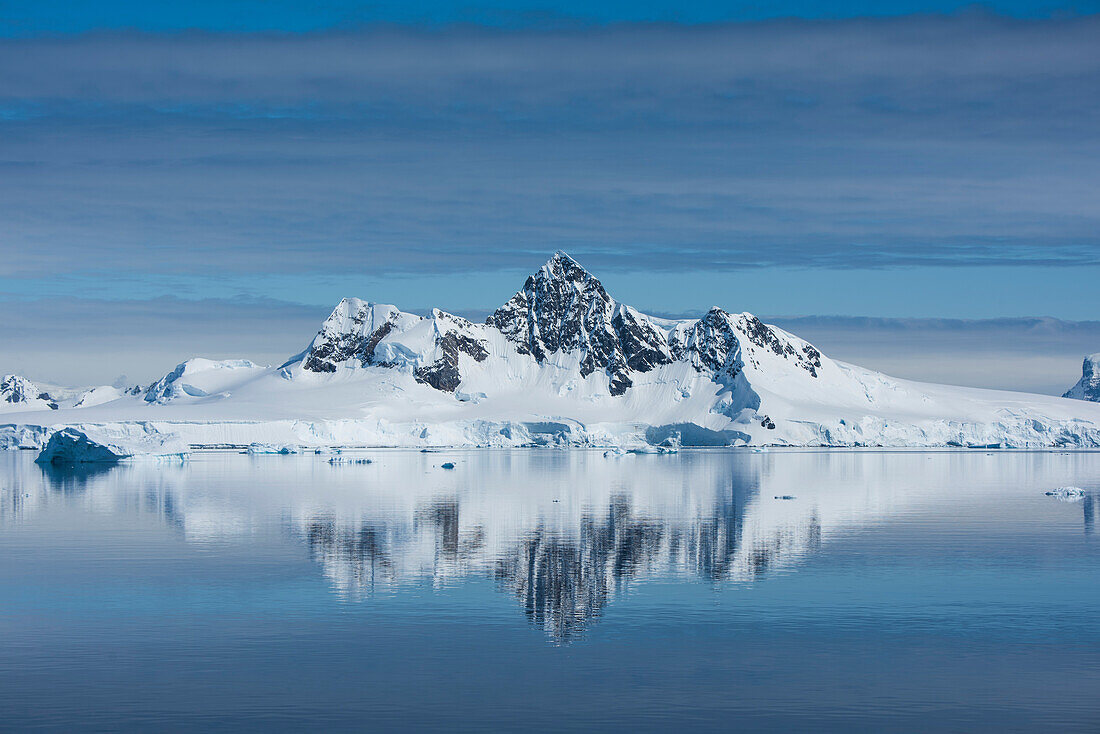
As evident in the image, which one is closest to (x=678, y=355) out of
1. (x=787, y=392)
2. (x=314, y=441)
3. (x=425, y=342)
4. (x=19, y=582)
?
(x=787, y=392)

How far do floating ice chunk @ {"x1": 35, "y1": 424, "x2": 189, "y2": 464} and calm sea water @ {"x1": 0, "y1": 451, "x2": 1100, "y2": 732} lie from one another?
37.2m

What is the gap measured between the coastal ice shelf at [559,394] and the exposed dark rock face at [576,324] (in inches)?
9.2

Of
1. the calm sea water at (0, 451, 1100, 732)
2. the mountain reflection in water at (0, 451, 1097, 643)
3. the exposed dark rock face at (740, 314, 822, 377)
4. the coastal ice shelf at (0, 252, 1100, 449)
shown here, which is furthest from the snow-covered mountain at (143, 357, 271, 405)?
the calm sea water at (0, 451, 1100, 732)

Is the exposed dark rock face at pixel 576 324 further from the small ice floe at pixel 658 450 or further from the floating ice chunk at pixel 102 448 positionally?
the floating ice chunk at pixel 102 448

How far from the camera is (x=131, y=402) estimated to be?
154 metres

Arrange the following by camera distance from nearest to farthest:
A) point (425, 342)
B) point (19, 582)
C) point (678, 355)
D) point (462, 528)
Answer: point (19, 582) → point (462, 528) → point (425, 342) → point (678, 355)

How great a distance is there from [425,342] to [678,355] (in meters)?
37.8

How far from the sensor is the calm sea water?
13.6 meters

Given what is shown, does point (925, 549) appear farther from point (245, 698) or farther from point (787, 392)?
point (787, 392)

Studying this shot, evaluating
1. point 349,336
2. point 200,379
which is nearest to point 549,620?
point 200,379

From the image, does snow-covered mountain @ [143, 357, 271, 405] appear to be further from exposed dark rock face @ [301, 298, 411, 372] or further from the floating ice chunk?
the floating ice chunk

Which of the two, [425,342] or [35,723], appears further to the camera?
[425,342]

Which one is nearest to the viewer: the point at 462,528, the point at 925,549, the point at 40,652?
the point at 40,652

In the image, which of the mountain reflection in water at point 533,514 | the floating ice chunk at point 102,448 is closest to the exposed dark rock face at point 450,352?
the floating ice chunk at point 102,448
